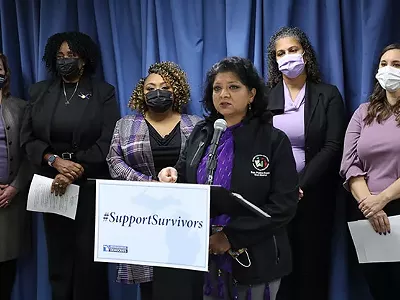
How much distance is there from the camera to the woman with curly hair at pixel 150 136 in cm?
233

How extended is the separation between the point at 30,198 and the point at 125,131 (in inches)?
24.6

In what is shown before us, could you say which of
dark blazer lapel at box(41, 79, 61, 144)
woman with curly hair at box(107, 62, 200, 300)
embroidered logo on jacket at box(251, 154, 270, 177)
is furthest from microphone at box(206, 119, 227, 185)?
dark blazer lapel at box(41, 79, 61, 144)

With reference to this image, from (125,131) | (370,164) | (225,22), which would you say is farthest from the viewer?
(225,22)

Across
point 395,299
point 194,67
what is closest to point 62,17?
point 194,67

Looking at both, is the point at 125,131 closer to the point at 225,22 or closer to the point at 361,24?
the point at 225,22

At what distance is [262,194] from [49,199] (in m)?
1.33

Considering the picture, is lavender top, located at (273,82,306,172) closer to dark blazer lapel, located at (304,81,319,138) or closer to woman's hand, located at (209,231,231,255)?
dark blazer lapel, located at (304,81,319,138)

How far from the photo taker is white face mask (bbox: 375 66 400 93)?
2.12 m

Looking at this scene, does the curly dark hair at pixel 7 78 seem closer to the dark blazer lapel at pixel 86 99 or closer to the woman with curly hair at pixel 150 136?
the dark blazer lapel at pixel 86 99

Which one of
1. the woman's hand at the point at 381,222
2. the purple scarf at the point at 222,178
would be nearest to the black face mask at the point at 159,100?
the purple scarf at the point at 222,178

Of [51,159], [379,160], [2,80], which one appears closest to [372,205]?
[379,160]

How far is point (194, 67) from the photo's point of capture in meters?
2.67

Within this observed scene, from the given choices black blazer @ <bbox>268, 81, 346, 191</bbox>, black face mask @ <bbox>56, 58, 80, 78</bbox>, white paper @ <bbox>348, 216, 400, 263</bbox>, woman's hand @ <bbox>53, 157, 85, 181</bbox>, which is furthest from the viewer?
black face mask @ <bbox>56, 58, 80, 78</bbox>

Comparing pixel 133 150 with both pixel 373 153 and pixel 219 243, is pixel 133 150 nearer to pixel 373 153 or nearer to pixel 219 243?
pixel 219 243
